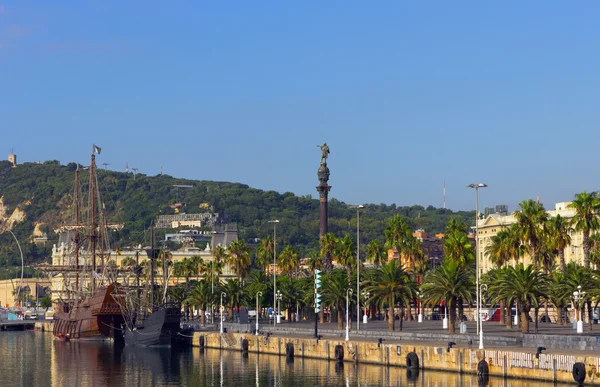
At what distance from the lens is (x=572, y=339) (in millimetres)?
70625

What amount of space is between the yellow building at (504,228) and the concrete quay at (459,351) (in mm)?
65048

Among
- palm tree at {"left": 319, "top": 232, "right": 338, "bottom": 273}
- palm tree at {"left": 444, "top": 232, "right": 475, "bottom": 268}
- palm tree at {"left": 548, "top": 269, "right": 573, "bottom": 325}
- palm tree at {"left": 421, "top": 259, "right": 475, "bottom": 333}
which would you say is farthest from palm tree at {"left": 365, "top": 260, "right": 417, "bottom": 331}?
palm tree at {"left": 319, "top": 232, "right": 338, "bottom": 273}

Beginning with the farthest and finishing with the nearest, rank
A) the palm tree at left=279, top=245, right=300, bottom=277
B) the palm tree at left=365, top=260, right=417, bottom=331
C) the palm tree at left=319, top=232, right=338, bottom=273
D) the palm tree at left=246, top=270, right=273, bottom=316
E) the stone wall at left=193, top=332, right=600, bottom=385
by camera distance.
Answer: the palm tree at left=279, top=245, right=300, bottom=277
the palm tree at left=246, top=270, right=273, bottom=316
the palm tree at left=319, top=232, right=338, bottom=273
the palm tree at left=365, top=260, right=417, bottom=331
the stone wall at left=193, top=332, right=600, bottom=385

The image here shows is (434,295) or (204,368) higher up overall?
(434,295)

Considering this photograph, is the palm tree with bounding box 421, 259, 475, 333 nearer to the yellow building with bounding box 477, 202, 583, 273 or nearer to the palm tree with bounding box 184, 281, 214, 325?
the palm tree with bounding box 184, 281, 214, 325

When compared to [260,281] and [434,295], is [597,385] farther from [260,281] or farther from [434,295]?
[260,281]

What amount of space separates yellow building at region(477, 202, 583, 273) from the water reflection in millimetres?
72831

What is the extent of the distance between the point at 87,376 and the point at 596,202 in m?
52.6

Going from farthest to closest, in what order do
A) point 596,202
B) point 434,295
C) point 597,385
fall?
1. point 596,202
2. point 434,295
3. point 597,385

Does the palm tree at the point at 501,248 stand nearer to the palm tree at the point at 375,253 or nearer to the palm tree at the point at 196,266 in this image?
the palm tree at the point at 375,253

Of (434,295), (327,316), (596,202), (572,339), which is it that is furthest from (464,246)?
(572,339)

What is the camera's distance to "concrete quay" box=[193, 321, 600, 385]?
64.4 meters

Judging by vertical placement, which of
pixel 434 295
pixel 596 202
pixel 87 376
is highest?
pixel 596 202

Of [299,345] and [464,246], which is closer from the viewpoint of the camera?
[299,345]
